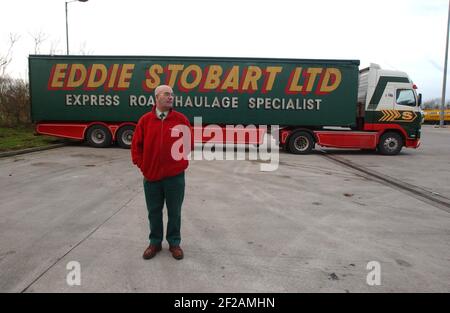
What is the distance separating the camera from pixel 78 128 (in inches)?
587

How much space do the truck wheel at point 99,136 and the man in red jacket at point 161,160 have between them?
1160cm

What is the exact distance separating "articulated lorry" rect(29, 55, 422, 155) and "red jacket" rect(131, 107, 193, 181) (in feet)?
34.5

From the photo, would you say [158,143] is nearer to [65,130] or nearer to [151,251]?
[151,251]

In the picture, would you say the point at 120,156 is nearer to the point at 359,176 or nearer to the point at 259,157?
the point at 259,157

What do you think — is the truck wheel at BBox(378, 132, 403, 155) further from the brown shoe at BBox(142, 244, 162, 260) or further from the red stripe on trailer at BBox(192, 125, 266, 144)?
the brown shoe at BBox(142, 244, 162, 260)

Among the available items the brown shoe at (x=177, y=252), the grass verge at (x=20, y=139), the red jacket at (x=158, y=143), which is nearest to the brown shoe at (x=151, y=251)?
the brown shoe at (x=177, y=252)

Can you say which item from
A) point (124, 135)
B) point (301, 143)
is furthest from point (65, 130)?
point (301, 143)

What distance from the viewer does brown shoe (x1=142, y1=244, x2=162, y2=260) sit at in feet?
13.1

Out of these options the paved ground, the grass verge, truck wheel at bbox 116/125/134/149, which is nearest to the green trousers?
the paved ground

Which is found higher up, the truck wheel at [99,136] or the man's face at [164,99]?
the man's face at [164,99]

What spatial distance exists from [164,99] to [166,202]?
3.68ft

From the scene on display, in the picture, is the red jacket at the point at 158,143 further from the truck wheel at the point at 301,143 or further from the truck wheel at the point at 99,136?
the truck wheel at the point at 99,136

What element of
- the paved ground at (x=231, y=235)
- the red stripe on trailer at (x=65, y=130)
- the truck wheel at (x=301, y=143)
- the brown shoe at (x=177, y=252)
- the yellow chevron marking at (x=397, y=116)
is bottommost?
the paved ground at (x=231, y=235)

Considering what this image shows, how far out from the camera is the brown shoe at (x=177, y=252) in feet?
13.1
